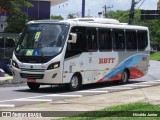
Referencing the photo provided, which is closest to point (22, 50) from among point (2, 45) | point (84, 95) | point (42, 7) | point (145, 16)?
point (84, 95)

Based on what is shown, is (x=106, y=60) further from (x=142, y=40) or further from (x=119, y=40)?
(x=142, y=40)

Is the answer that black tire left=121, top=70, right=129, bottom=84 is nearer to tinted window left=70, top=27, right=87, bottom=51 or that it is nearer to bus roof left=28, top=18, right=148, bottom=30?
bus roof left=28, top=18, right=148, bottom=30

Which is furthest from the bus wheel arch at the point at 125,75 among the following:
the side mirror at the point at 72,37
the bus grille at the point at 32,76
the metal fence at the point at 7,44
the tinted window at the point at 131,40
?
the metal fence at the point at 7,44

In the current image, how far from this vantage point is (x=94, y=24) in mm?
19719

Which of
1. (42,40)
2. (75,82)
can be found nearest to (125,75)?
(75,82)

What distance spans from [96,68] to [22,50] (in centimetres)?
354

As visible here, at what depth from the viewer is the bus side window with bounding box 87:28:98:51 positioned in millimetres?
19031

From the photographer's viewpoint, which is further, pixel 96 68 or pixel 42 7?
pixel 42 7

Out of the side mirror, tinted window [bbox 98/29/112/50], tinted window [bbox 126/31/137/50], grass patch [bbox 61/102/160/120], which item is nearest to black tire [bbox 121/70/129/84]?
tinted window [bbox 126/31/137/50]

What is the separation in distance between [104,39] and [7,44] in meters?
10.6

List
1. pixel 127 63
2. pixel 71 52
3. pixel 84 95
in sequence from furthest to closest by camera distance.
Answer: pixel 127 63, pixel 71 52, pixel 84 95

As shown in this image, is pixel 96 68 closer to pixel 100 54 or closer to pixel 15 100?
pixel 100 54

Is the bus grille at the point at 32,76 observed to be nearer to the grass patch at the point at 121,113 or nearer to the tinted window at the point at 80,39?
the tinted window at the point at 80,39

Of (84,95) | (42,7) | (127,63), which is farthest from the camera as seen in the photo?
(42,7)
